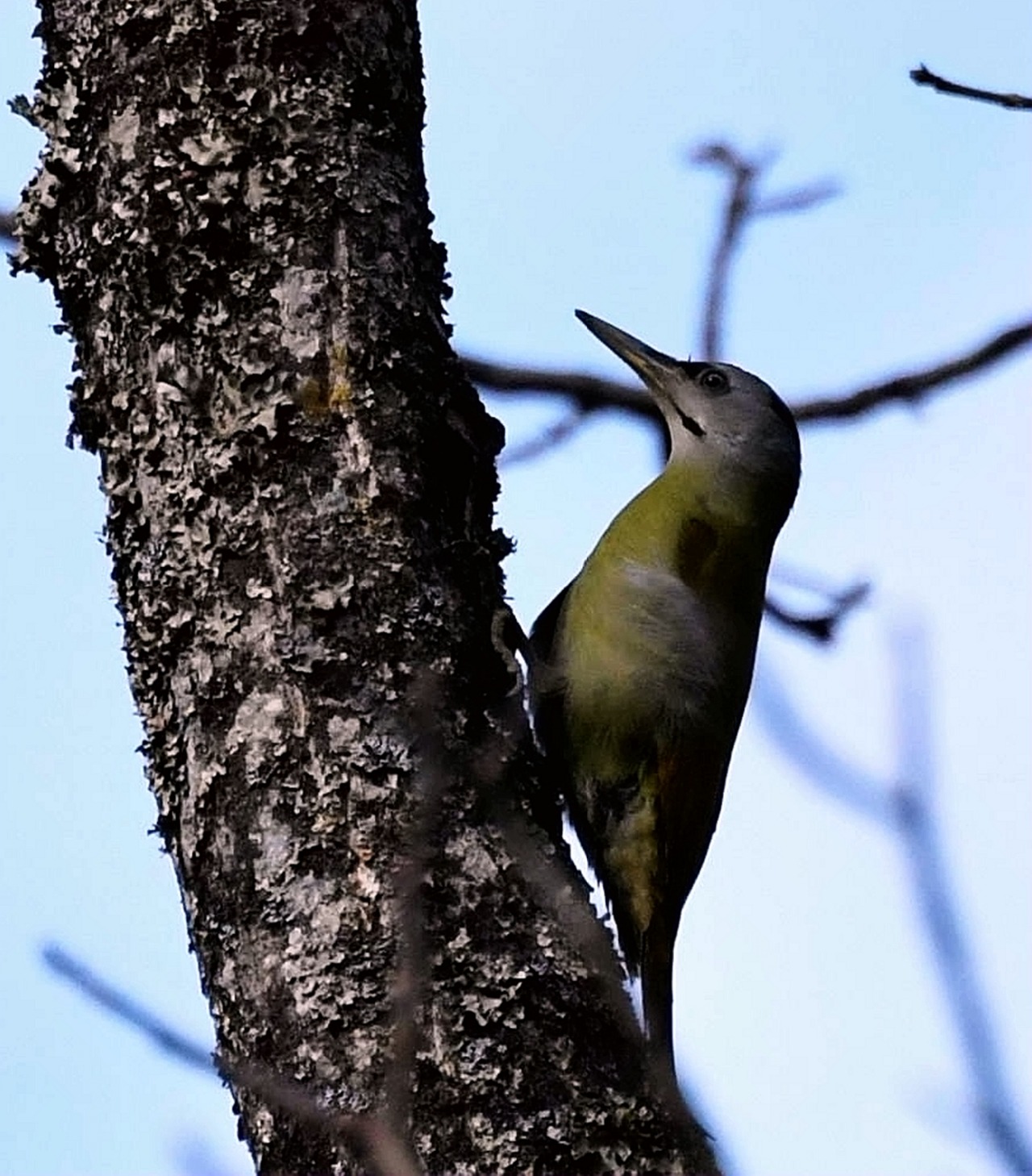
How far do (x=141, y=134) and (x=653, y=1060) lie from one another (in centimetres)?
171

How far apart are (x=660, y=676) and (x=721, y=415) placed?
0.88 m

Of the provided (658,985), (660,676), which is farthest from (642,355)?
(658,985)

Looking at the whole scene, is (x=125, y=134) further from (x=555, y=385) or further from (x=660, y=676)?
(x=660, y=676)

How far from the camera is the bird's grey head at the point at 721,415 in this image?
453cm

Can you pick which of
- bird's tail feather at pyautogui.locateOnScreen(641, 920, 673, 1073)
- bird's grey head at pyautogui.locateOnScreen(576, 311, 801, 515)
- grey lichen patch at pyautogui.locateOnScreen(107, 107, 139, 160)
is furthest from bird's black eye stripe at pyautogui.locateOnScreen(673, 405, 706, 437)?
grey lichen patch at pyautogui.locateOnScreen(107, 107, 139, 160)

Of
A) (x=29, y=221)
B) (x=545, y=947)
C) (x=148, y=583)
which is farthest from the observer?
(x=29, y=221)

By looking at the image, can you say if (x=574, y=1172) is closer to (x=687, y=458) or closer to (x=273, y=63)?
(x=273, y=63)

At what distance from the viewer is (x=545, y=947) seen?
2715 millimetres

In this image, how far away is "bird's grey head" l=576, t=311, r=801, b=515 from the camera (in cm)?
453

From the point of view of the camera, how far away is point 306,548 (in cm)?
292

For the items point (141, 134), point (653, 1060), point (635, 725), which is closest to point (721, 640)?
point (635, 725)

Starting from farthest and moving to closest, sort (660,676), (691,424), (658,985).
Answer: (691,424) < (660,676) < (658,985)

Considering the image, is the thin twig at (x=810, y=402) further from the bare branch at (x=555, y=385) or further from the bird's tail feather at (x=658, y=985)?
the bird's tail feather at (x=658, y=985)

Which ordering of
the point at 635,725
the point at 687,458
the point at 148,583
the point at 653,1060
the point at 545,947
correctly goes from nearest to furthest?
1. the point at 653,1060
2. the point at 545,947
3. the point at 148,583
4. the point at 635,725
5. the point at 687,458
